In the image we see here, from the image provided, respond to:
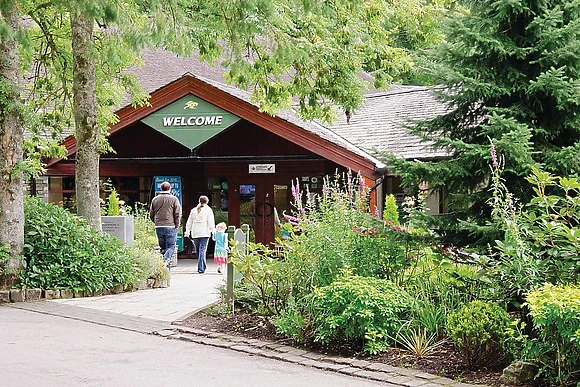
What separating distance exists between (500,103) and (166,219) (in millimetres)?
9702

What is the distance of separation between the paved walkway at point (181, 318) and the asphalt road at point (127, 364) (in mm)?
166

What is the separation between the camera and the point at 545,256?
7777mm

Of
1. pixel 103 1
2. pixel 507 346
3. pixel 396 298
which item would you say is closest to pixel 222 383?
pixel 396 298

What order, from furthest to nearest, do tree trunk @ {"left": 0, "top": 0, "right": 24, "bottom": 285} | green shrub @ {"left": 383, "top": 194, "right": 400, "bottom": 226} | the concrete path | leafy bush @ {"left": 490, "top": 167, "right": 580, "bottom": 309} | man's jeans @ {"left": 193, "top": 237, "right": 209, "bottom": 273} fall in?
1. man's jeans @ {"left": 193, "top": 237, "right": 209, "bottom": 273}
2. green shrub @ {"left": 383, "top": 194, "right": 400, "bottom": 226}
3. tree trunk @ {"left": 0, "top": 0, "right": 24, "bottom": 285}
4. the concrete path
5. leafy bush @ {"left": 490, "top": 167, "right": 580, "bottom": 309}

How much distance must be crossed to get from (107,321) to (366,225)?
141 inches

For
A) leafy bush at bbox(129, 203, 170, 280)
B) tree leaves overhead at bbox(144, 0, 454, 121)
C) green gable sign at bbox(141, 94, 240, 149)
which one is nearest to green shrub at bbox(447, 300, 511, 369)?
tree leaves overhead at bbox(144, 0, 454, 121)

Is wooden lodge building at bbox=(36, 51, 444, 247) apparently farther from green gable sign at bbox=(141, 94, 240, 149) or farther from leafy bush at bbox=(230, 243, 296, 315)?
leafy bush at bbox=(230, 243, 296, 315)

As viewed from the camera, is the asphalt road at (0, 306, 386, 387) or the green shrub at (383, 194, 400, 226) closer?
the asphalt road at (0, 306, 386, 387)

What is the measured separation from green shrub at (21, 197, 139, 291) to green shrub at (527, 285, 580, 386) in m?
7.59

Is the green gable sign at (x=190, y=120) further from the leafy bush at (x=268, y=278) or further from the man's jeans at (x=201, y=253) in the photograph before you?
the leafy bush at (x=268, y=278)

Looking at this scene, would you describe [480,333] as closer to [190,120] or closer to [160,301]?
[160,301]

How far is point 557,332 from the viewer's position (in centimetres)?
658

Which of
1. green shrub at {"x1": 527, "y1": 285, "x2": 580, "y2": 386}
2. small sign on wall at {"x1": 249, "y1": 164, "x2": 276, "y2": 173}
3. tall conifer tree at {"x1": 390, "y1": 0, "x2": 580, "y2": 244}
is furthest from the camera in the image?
small sign on wall at {"x1": 249, "y1": 164, "x2": 276, "y2": 173}

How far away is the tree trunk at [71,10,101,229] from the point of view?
13.6m
